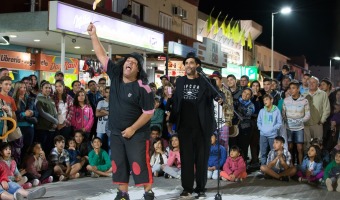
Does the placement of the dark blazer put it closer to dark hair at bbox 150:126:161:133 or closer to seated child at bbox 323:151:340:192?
seated child at bbox 323:151:340:192

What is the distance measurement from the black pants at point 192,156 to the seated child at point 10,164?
9.16 ft

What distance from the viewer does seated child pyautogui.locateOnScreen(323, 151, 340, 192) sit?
28.2 feet

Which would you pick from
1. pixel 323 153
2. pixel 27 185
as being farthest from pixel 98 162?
pixel 323 153

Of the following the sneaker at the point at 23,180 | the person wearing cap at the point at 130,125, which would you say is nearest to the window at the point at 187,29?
the sneaker at the point at 23,180

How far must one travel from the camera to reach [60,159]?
9.38 metres

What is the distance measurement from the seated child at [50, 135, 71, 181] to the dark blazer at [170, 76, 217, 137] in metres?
2.84

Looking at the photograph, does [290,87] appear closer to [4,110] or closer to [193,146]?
[193,146]

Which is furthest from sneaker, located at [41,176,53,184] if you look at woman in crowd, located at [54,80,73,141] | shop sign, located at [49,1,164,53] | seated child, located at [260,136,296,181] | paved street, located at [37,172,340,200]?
shop sign, located at [49,1,164,53]

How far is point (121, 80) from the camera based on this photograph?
620cm

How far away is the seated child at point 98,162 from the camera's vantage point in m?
9.67

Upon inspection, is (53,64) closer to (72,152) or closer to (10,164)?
(72,152)

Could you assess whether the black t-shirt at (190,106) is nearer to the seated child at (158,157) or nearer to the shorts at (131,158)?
the shorts at (131,158)

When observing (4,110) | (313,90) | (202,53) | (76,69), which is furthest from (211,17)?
(4,110)

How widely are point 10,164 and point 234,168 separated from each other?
13.7 feet
